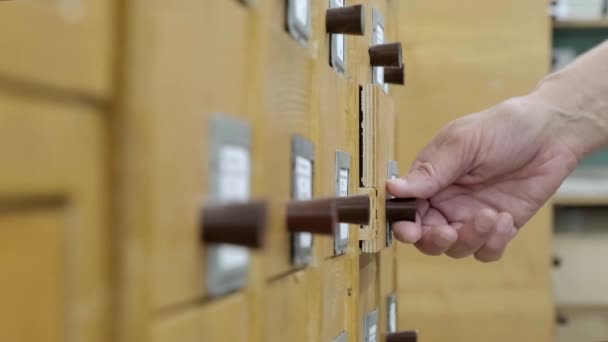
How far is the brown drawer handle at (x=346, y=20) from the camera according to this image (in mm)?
637

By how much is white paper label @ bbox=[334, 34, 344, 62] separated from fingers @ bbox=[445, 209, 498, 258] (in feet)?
1.22

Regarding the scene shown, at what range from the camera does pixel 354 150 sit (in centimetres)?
79

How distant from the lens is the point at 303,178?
549mm

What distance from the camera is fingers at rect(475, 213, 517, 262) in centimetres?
100

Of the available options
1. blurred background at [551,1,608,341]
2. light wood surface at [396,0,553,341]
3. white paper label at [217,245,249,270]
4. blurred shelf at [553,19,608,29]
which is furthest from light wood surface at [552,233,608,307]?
white paper label at [217,245,249,270]

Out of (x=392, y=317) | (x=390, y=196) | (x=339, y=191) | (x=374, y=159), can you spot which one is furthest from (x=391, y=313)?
(x=339, y=191)

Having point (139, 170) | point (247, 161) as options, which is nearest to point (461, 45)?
point (247, 161)

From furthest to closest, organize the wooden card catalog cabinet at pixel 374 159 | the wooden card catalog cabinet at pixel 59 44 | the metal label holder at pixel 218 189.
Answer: the wooden card catalog cabinet at pixel 374 159
the metal label holder at pixel 218 189
the wooden card catalog cabinet at pixel 59 44

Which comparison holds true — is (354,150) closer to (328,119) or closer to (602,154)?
(328,119)

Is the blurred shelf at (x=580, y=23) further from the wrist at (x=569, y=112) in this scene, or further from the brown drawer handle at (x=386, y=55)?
the brown drawer handle at (x=386, y=55)

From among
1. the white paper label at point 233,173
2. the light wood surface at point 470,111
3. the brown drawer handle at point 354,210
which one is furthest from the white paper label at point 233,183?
the light wood surface at point 470,111

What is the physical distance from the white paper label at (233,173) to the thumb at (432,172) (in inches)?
20.3

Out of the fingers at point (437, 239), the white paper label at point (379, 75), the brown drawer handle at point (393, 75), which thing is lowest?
the fingers at point (437, 239)

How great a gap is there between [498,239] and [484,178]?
9cm
